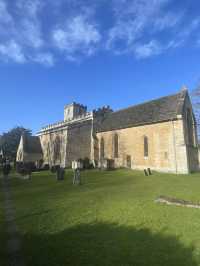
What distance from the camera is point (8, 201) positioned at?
43.0 ft

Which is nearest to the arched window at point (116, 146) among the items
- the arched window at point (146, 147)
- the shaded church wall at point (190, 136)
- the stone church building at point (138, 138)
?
the stone church building at point (138, 138)

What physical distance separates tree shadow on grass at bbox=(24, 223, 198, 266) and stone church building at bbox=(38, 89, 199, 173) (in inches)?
825

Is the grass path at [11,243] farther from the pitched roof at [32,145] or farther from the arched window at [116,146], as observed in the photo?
the pitched roof at [32,145]

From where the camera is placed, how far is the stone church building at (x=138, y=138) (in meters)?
27.4

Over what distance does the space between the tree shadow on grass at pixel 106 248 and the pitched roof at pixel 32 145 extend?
4416cm

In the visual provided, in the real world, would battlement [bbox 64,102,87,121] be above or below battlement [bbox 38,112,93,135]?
above

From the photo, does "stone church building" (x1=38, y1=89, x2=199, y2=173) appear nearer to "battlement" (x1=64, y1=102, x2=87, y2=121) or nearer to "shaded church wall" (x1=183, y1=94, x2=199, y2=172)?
"shaded church wall" (x1=183, y1=94, x2=199, y2=172)

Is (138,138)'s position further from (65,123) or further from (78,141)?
(65,123)

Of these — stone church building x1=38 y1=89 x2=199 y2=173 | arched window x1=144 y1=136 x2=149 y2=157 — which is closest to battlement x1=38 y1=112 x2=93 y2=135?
stone church building x1=38 y1=89 x2=199 y2=173

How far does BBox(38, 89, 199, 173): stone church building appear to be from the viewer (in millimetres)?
27438

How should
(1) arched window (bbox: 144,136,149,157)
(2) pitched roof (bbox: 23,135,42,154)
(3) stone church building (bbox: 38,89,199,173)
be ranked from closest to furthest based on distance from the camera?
(3) stone church building (bbox: 38,89,199,173) → (1) arched window (bbox: 144,136,149,157) → (2) pitched roof (bbox: 23,135,42,154)

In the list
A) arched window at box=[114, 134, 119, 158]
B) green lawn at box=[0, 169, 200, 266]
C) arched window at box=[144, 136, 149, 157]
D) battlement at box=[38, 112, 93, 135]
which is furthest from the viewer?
battlement at box=[38, 112, 93, 135]

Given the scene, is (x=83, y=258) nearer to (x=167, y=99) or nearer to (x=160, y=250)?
(x=160, y=250)

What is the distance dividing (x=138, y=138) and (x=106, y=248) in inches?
1052
